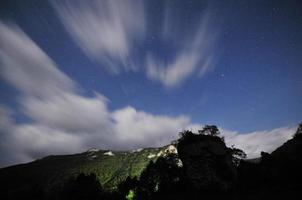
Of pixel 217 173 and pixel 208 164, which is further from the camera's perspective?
pixel 208 164

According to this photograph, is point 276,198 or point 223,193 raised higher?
point 223,193

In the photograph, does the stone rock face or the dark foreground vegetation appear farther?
the stone rock face

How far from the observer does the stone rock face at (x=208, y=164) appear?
42.7 m

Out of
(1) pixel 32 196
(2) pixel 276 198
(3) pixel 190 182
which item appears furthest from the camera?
(1) pixel 32 196

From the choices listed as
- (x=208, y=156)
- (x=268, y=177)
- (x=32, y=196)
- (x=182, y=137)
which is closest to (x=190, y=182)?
(x=208, y=156)

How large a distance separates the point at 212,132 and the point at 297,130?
2990 cm

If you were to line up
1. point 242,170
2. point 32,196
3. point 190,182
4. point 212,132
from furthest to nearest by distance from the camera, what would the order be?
point 32,196
point 212,132
point 242,170
point 190,182

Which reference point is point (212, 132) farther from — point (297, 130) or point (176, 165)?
point (297, 130)

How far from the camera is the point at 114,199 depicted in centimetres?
6750

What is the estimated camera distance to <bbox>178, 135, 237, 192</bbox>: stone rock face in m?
42.7

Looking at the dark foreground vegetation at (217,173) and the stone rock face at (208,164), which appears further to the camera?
the stone rock face at (208,164)

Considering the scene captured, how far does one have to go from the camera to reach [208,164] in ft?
147

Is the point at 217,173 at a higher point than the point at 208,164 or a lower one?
lower

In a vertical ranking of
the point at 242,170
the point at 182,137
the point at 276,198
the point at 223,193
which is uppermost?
the point at 182,137
